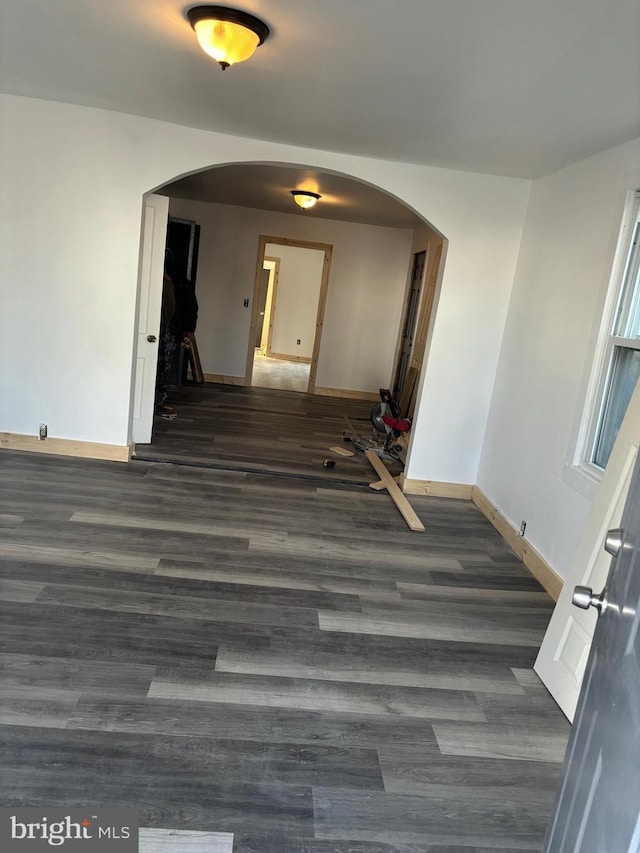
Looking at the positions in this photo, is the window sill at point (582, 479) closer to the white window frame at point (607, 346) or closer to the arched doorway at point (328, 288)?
the white window frame at point (607, 346)

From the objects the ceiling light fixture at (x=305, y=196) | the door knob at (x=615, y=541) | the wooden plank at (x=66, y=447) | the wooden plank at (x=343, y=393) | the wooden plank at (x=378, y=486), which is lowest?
the wooden plank at (x=378, y=486)

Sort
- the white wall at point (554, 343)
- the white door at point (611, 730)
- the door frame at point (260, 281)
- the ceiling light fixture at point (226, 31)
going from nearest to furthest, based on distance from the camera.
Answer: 1. the white door at point (611, 730)
2. the ceiling light fixture at point (226, 31)
3. the white wall at point (554, 343)
4. the door frame at point (260, 281)

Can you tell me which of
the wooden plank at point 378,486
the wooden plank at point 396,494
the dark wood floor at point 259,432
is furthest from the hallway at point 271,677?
the dark wood floor at point 259,432

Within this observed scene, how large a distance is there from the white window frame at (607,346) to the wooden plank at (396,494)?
1.17 m

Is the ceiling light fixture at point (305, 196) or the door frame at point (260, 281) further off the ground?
the ceiling light fixture at point (305, 196)

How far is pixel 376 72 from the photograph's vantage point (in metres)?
2.82

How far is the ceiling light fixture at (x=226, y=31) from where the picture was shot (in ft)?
7.87

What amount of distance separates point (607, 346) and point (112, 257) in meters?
3.48

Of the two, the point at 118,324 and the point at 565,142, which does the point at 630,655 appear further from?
the point at 118,324

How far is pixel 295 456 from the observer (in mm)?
5703

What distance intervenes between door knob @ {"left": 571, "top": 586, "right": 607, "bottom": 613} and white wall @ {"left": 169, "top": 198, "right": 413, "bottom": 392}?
27.6ft

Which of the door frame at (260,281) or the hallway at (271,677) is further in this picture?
the door frame at (260,281)

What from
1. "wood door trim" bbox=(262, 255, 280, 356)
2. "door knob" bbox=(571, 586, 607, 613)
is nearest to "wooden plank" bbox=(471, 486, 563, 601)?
"door knob" bbox=(571, 586, 607, 613)

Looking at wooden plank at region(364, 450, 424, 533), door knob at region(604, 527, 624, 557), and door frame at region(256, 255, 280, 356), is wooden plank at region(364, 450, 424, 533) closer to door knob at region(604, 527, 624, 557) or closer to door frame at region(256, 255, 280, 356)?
door knob at region(604, 527, 624, 557)
